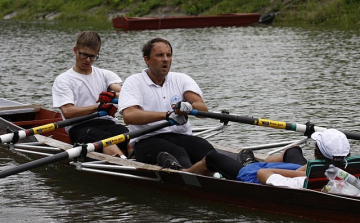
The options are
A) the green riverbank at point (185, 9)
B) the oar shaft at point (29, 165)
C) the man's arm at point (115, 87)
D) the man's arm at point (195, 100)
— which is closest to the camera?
the oar shaft at point (29, 165)

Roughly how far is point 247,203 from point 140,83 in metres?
2.14

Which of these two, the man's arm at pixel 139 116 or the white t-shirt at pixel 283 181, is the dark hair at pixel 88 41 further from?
the white t-shirt at pixel 283 181

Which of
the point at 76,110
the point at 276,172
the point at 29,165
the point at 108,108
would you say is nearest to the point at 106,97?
the point at 108,108

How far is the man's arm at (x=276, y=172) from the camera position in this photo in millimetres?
8273

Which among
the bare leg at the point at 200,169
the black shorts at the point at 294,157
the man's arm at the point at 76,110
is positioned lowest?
the bare leg at the point at 200,169

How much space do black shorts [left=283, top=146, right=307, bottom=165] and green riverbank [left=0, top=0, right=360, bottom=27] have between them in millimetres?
30079

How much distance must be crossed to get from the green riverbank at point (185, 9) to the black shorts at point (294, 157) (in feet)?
98.7

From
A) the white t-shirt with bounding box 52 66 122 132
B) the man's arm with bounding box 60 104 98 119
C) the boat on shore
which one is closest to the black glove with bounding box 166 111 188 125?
the man's arm with bounding box 60 104 98 119

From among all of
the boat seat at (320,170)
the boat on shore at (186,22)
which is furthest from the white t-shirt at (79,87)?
the boat on shore at (186,22)

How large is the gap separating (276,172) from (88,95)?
12.6 ft

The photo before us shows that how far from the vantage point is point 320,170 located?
25.4ft

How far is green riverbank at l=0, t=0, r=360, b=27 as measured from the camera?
40.0 m

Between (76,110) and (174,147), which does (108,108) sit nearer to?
(76,110)

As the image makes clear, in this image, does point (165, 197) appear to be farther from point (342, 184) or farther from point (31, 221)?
point (342, 184)
